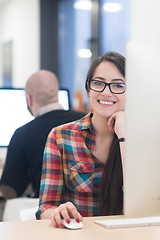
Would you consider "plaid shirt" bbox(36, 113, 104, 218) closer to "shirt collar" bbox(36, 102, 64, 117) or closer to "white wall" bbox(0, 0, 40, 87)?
"shirt collar" bbox(36, 102, 64, 117)

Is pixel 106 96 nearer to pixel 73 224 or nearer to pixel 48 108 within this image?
pixel 73 224

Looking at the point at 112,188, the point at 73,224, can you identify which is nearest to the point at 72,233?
the point at 73,224

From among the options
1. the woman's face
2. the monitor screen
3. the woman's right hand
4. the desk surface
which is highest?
the woman's face

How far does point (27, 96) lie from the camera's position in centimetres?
260

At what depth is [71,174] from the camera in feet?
5.41

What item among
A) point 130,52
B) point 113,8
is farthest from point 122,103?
point 113,8

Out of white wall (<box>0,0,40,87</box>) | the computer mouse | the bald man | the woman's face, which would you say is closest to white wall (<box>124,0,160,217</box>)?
the computer mouse

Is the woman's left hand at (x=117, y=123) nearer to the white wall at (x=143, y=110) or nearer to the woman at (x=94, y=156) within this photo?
the woman at (x=94, y=156)

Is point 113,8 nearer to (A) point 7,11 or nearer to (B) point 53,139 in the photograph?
(A) point 7,11

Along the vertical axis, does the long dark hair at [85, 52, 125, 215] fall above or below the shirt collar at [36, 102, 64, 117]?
below

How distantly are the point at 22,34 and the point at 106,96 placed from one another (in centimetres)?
421

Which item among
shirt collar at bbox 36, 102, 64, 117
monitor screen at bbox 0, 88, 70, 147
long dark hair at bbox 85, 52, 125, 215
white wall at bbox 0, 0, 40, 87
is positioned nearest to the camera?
long dark hair at bbox 85, 52, 125, 215

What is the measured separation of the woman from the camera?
1599 millimetres

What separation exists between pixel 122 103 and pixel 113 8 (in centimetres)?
274
